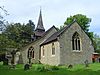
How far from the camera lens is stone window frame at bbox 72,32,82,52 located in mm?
36406

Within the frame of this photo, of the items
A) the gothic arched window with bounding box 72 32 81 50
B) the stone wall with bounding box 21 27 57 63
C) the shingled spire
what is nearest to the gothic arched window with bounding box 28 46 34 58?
the stone wall with bounding box 21 27 57 63

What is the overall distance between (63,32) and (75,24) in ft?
Answer: 9.29

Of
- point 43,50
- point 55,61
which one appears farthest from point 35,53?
point 55,61

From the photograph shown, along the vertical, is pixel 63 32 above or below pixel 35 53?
above

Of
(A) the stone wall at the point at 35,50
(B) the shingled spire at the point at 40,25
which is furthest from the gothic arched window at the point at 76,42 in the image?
(B) the shingled spire at the point at 40,25

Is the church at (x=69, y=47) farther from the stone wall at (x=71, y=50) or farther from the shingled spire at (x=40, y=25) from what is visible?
the shingled spire at (x=40, y=25)

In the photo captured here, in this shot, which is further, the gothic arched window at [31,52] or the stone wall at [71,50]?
the gothic arched window at [31,52]

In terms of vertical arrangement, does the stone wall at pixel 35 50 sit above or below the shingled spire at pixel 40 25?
below

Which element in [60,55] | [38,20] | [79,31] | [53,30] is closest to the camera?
[60,55]

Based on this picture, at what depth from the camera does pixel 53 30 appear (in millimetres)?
46656

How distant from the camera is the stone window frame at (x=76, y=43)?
36.4m

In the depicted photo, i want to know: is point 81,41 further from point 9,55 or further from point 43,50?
point 9,55

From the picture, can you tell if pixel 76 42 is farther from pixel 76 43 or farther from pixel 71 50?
pixel 71 50

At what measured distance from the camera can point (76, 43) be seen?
36.8 meters
